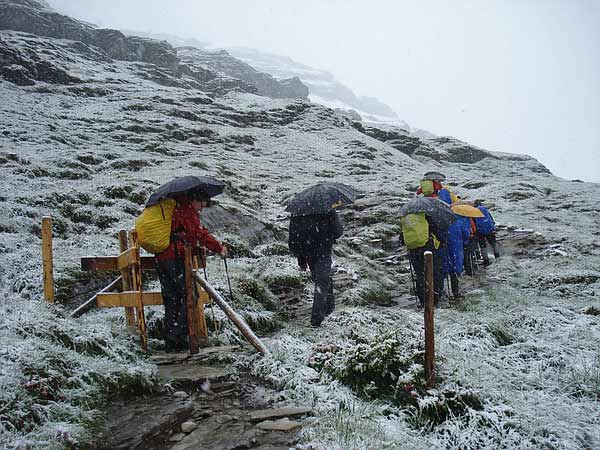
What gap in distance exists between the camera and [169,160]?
22.8 m

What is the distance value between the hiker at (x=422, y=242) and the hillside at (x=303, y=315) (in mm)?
813

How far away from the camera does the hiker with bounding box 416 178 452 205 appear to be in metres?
9.41

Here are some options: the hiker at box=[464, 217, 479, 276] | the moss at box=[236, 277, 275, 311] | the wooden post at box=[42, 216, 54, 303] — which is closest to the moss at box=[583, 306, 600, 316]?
the hiker at box=[464, 217, 479, 276]

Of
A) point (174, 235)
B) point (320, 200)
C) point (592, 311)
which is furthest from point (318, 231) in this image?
point (592, 311)

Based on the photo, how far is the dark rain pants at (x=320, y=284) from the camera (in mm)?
7445

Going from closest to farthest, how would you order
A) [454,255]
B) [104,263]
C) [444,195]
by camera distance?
1. [104,263]
2. [454,255]
3. [444,195]

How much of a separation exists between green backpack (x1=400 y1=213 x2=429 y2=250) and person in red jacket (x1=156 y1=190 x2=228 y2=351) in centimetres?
386

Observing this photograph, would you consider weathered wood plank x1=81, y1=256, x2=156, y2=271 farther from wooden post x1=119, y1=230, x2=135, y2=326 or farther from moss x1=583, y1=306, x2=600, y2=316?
moss x1=583, y1=306, x2=600, y2=316

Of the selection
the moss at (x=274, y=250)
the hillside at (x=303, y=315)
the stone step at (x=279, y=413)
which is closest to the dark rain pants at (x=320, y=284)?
the hillside at (x=303, y=315)

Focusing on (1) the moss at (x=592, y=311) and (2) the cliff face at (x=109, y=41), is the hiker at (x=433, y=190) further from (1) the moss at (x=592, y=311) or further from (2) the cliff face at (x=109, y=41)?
(2) the cliff face at (x=109, y=41)

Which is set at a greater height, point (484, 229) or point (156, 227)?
point (156, 227)

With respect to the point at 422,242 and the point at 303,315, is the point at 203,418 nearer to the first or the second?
the point at 303,315

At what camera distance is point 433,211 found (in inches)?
325

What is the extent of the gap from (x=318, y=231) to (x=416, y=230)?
6.61 ft
